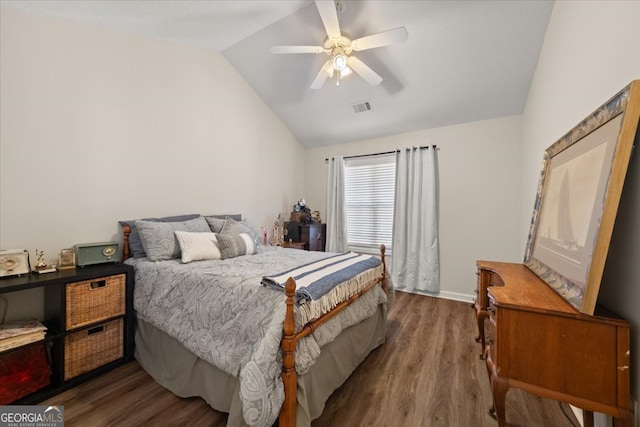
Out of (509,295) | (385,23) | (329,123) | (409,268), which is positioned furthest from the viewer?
(329,123)

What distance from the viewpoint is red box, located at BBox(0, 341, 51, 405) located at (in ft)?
5.14

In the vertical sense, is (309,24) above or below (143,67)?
above

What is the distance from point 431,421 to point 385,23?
125 inches

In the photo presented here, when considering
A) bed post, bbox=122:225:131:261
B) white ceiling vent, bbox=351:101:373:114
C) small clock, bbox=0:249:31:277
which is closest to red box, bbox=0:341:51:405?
small clock, bbox=0:249:31:277

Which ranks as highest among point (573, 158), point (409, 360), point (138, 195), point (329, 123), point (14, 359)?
point (329, 123)

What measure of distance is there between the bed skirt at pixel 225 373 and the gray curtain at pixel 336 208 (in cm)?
222

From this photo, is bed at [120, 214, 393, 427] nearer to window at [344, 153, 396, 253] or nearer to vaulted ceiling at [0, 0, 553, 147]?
window at [344, 153, 396, 253]

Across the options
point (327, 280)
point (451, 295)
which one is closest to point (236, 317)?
point (327, 280)

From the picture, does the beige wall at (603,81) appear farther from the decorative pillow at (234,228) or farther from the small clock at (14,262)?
the small clock at (14,262)

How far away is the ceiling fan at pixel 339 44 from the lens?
1932mm

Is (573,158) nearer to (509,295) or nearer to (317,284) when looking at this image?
(509,295)

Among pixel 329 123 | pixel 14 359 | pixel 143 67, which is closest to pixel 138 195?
pixel 143 67

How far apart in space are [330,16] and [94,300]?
110 inches

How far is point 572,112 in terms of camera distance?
1.62m
